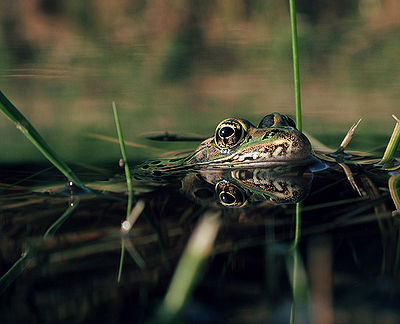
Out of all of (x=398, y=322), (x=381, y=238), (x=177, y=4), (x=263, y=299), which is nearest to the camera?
(x=398, y=322)

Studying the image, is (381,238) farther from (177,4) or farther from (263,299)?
(177,4)

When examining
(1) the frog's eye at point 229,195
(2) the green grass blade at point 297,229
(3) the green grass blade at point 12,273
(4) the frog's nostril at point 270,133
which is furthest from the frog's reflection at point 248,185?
(3) the green grass blade at point 12,273

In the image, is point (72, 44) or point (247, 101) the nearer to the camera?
point (247, 101)

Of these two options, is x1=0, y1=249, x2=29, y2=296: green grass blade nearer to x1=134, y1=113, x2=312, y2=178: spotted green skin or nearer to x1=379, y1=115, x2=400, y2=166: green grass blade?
x1=134, y1=113, x2=312, y2=178: spotted green skin

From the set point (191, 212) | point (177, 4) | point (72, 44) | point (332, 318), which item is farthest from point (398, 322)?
point (177, 4)

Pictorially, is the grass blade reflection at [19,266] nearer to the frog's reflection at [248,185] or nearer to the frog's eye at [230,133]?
the frog's reflection at [248,185]

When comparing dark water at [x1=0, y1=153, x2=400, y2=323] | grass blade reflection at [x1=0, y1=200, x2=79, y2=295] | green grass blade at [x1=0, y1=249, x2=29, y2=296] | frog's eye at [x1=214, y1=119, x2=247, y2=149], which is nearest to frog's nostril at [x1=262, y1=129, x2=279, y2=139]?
frog's eye at [x1=214, y1=119, x2=247, y2=149]

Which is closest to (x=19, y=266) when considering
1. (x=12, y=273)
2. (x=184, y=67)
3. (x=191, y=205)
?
(x=12, y=273)
